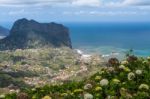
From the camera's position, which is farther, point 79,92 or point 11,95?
point 11,95

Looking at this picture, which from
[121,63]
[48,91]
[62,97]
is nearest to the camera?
[62,97]

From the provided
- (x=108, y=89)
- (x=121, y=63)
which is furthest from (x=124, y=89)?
(x=121, y=63)

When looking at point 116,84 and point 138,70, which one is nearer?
point 116,84

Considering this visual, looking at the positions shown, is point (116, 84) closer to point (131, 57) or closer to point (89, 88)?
point (89, 88)

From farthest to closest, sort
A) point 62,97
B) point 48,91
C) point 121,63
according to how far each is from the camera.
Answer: point 121,63, point 48,91, point 62,97

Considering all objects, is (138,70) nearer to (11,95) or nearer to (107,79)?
(107,79)

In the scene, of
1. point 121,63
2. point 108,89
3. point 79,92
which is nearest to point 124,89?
point 108,89
